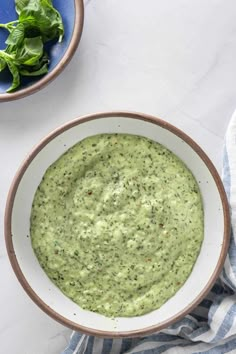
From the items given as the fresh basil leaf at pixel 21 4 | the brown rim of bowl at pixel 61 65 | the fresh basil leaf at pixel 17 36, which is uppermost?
the fresh basil leaf at pixel 21 4

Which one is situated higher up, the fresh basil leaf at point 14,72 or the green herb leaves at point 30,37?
the green herb leaves at point 30,37

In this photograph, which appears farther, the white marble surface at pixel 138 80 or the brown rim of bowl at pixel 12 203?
the white marble surface at pixel 138 80

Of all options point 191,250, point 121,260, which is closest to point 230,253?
point 191,250

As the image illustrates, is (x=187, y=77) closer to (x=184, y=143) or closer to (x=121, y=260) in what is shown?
(x=184, y=143)

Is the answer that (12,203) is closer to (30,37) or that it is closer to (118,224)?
(118,224)

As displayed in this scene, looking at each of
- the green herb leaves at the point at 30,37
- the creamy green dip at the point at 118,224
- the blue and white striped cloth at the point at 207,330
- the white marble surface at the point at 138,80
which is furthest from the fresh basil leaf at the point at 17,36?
the blue and white striped cloth at the point at 207,330

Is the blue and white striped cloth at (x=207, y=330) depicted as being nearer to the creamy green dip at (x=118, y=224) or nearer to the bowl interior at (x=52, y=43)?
the creamy green dip at (x=118, y=224)
